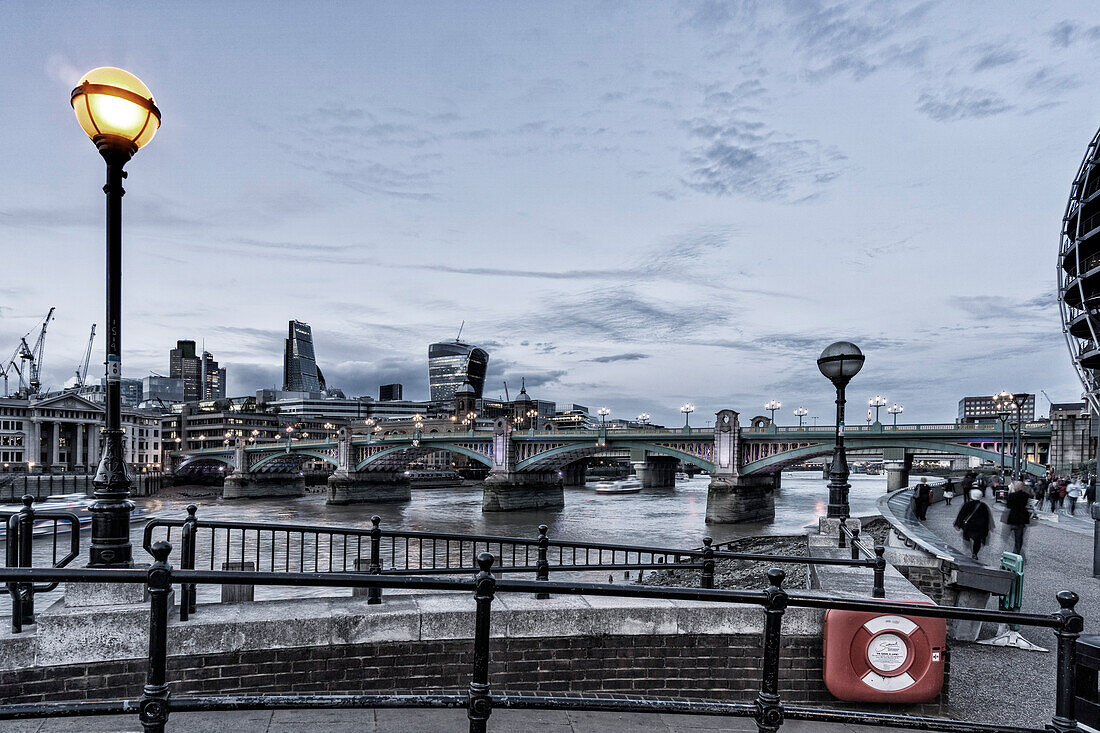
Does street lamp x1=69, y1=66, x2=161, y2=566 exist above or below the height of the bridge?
above

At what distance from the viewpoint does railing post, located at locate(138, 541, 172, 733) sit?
3107 millimetres

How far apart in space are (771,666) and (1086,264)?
7522cm

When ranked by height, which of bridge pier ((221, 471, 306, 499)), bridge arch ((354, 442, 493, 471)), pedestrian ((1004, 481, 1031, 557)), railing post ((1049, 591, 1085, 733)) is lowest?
bridge pier ((221, 471, 306, 499))

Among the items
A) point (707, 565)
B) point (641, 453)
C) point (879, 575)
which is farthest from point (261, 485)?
point (879, 575)

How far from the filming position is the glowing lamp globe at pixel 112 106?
609cm

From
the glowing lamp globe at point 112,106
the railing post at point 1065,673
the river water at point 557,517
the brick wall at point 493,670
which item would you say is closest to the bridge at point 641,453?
the river water at point 557,517

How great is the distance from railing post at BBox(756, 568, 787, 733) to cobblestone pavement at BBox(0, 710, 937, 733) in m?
1.95

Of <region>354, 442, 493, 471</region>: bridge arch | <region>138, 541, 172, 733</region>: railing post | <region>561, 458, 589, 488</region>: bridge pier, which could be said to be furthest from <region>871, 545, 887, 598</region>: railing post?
<region>561, 458, 589, 488</region>: bridge pier

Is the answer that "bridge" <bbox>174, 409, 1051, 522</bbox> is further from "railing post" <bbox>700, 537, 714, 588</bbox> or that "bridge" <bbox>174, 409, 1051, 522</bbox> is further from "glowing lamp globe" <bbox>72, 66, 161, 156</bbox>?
"glowing lamp globe" <bbox>72, 66, 161, 156</bbox>

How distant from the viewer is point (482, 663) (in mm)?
3355

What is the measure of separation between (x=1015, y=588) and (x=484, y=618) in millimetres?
10131

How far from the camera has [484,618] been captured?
3.24 m

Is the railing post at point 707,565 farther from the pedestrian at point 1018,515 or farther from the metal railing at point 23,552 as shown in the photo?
the pedestrian at point 1018,515

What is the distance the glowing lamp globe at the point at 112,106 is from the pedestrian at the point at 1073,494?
124 feet
